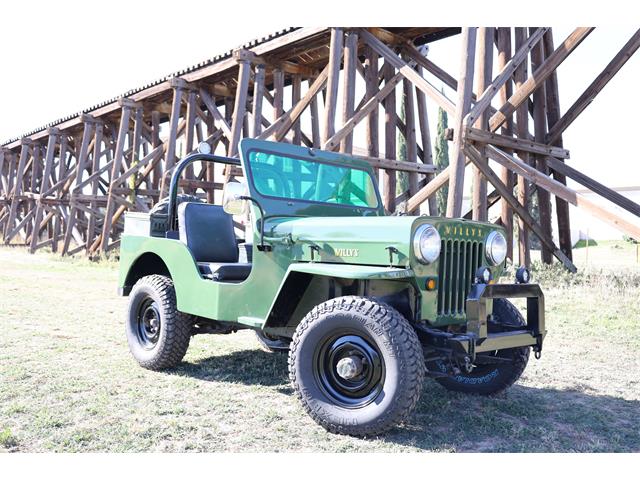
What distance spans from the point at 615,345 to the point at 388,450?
12.0 ft

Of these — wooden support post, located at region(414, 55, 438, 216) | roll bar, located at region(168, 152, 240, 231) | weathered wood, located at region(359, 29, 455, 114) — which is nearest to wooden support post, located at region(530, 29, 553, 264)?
weathered wood, located at region(359, 29, 455, 114)

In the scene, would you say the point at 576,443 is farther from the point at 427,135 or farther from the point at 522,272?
the point at 427,135

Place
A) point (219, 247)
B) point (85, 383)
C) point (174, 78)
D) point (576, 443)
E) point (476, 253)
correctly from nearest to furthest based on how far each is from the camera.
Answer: point (576, 443)
point (476, 253)
point (85, 383)
point (219, 247)
point (174, 78)

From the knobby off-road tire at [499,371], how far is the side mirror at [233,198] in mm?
1773

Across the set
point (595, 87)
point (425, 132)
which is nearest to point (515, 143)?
point (595, 87)

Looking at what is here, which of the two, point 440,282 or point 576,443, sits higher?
point 440,282

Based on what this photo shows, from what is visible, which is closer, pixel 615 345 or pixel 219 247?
pixel 219 247

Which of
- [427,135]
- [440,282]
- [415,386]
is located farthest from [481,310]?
[427,135]

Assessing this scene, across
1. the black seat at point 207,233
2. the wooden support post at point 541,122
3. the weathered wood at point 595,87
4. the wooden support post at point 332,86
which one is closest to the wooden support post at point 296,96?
the wooden support post at point 332,86

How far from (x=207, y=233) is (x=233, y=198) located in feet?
4.06

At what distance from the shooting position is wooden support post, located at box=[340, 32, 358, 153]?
943 centimetres

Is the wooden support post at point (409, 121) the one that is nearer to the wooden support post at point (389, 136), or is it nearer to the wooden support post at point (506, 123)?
the wooden support post at point (389, 136)

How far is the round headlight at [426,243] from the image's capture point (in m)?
3.27

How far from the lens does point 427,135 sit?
36.8ft
